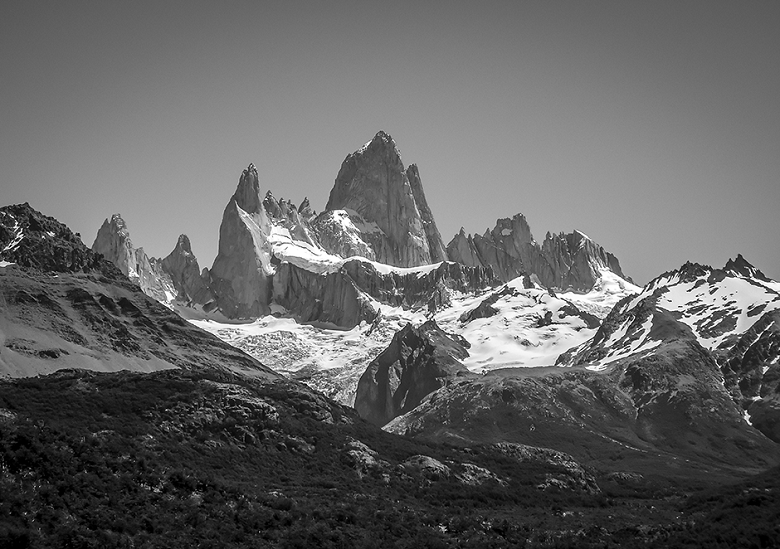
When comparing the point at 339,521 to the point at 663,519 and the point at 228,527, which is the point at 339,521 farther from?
the point at 663,519

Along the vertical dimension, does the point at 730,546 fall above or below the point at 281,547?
above

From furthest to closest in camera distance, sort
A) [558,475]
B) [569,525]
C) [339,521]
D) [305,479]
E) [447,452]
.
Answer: [447,452] < [558,475] < [305,479] < [569,525] < [339,521]

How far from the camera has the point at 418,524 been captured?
79.8 m

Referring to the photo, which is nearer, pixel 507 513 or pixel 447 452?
pixel 507 513

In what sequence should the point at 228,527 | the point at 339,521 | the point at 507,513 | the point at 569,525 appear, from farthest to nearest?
the point at 507,513 < the point at 569,525 < the point at 339,521 < the point at 228,527

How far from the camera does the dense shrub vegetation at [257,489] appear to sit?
221 feet

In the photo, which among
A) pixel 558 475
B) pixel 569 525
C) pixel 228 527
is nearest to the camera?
pixel 228 527

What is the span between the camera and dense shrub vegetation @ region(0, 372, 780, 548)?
67.4m

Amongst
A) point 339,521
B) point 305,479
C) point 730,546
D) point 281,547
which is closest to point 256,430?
point 305,479

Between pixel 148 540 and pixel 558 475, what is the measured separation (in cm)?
7435

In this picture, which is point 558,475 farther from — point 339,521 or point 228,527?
point 228,527

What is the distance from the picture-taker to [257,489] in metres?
87.1

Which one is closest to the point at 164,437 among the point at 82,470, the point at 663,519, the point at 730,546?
the point at 82,470

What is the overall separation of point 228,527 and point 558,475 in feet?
218
